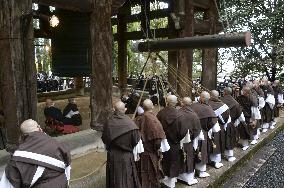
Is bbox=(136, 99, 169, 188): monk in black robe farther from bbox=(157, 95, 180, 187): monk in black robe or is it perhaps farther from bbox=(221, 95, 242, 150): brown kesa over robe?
bbox=(221, 95, 242, 150): brown kesa over robe

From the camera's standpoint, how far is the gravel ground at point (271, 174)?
7672 millimetres

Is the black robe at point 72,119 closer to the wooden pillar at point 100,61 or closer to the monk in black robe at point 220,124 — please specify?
the wooden pillar at point 100,61

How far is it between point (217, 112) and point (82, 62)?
3.44m

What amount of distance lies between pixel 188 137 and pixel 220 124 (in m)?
1.98

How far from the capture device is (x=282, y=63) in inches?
625

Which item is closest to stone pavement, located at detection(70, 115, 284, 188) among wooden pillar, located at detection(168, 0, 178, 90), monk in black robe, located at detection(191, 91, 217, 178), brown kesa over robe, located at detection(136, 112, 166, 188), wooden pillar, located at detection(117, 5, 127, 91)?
monk in black robe, located at detection(191, 91, 217, 178)

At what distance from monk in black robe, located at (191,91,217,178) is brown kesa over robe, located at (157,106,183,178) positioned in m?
0.89

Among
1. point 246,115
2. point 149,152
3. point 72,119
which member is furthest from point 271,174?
point 72,119

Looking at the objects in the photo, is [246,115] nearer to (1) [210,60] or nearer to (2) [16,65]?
(1) [210,60]

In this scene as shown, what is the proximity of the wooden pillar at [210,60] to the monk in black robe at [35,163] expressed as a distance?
320 inches

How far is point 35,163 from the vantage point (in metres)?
4.13

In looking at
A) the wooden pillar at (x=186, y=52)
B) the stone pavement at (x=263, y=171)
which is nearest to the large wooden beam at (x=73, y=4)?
the wooden pillar at (x=186, y=52)

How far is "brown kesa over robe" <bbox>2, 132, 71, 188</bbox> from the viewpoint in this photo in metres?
4.10

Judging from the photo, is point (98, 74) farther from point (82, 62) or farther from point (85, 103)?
point (85, 103)
